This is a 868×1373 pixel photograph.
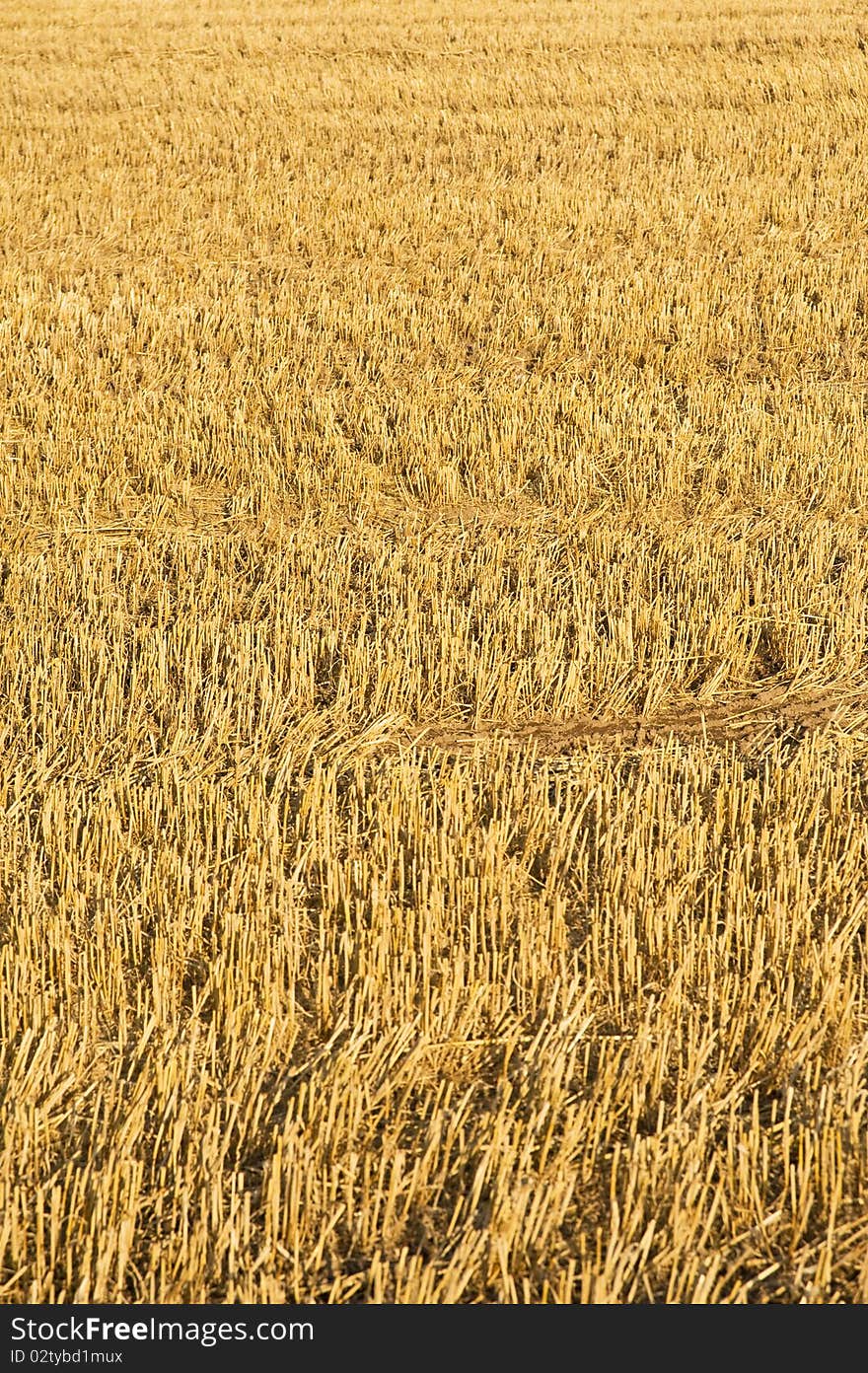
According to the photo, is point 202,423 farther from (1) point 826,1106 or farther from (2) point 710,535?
(1) point 826,1106

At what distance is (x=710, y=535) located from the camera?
5.56 metres

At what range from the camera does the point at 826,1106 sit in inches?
99.7

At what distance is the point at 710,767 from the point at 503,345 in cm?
457

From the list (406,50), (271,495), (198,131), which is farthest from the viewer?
(406,50)

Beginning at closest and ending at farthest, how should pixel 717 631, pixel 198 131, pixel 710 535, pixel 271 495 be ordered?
1. pixel 717 631
2. pixel 710 535
3. pixel 271 495
4. pixel 198 131

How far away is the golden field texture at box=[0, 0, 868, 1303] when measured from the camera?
238 centimetres

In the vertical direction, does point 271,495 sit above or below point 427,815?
above

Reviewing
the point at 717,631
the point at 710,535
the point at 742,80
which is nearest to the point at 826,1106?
the point at 717,631

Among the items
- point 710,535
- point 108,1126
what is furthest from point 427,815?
point 710,535

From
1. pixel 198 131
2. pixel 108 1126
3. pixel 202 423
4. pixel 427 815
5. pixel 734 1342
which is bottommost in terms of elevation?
pixel 734 1342

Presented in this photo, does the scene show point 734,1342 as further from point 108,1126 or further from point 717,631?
point 717,631

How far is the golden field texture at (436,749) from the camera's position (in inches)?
93.8

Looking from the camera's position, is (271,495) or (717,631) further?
(271,495)

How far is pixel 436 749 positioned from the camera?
3967 millimetres
